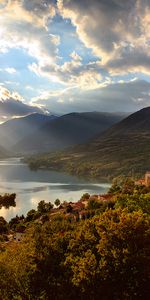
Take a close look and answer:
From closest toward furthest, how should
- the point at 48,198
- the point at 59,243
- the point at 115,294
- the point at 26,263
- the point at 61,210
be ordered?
the point at 115,294
the point at 26,263
the point at 59,243
the point at 61,210
the point at 48,198

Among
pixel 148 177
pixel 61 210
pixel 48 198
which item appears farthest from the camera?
pixel 48 198

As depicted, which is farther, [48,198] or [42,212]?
[48,198]

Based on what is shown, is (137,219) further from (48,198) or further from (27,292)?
(48,198)

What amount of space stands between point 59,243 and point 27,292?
4.81 metres

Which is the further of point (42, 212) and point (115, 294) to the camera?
point (42, 212)

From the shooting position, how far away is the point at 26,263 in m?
32.8

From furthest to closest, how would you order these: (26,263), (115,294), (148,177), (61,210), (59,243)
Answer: (148,177) → (61,210) → (59,243) → (26,263) → (115,294)

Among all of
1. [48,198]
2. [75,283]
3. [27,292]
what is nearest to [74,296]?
[75,283]

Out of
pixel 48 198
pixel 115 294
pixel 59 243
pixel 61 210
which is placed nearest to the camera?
pixel 115 294

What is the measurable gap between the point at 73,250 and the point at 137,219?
565 centimetres

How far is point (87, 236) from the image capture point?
1348 inches

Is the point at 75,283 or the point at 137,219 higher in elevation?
the point at 137,219

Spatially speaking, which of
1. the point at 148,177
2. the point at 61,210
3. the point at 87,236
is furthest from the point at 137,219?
the point at 148,177

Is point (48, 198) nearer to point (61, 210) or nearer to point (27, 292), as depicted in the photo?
point (61, 210)
